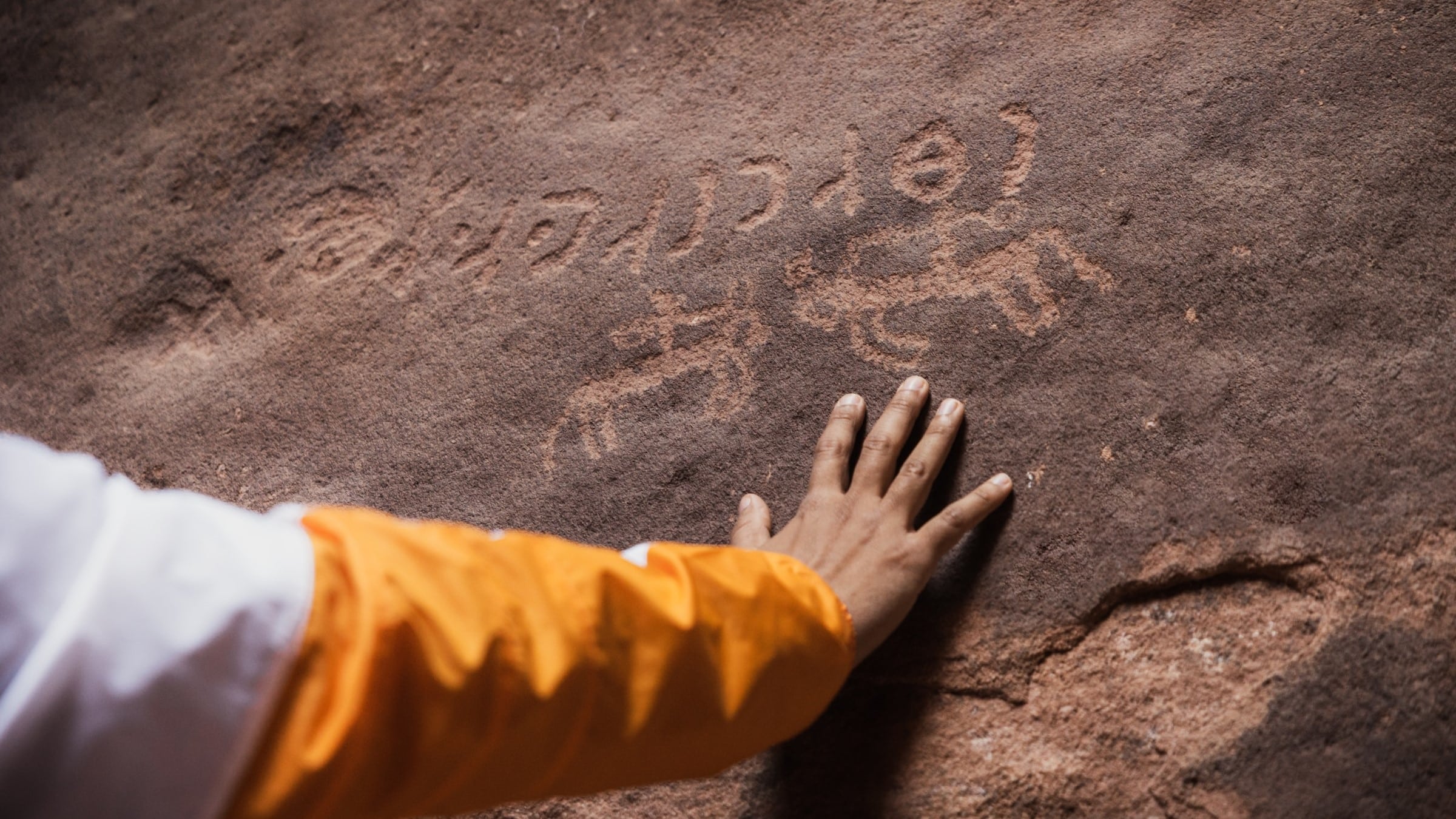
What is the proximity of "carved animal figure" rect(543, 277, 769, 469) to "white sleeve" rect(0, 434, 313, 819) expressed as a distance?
2.30 ft

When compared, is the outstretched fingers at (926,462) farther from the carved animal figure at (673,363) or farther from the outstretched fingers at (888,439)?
the carved animal figure at (673,363)

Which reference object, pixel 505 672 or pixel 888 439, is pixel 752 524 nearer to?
pixel 888 439

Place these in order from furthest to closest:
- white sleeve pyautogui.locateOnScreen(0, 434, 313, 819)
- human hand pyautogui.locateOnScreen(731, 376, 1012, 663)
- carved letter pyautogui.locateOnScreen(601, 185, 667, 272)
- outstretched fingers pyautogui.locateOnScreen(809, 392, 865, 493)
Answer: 1. carved letter pyautogui.locateOnScreen(601, 185, 667, 272)
2. outstretched fingers pyautogui.locateOnScreen(809, 392, 865, 493)
3. human hand pyautogui.locateOnScreen(731, 376, 1012, 663)
4. white sleeve pyautogui.locateOnScreen(0, 434, 313, 819)

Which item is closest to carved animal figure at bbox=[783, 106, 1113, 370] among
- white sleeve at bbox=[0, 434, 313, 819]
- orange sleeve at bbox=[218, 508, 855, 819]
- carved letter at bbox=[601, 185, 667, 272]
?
carved letter at bbox=[601, 185, 667, 272]

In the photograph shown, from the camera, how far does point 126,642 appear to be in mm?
599

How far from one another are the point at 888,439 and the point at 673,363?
1.13 ft

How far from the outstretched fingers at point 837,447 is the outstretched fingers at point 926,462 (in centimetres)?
7

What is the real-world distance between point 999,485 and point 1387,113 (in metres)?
0.67

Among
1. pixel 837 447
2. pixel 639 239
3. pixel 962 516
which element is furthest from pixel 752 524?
pixel 639 239

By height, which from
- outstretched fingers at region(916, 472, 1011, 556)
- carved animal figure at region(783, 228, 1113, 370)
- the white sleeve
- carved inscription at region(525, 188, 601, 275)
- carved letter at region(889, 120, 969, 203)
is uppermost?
the white sleeve

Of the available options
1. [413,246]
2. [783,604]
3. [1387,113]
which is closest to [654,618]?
[783,604]

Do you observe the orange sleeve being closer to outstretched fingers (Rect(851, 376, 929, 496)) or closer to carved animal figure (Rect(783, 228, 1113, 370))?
outstretched fingers (Rect(851, 376, 929, 496))

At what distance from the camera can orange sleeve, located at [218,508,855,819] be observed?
646mm

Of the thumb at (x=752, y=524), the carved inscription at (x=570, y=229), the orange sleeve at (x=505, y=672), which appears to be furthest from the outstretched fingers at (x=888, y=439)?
the carved inscription at (x=570, y=229)
